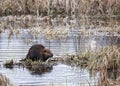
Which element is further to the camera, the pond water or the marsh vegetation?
the marsh vegetation

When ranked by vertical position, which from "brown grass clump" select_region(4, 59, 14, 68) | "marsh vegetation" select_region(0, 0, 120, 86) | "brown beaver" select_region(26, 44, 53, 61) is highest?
"brown beaver" select_region(26, 44, 53, 61)

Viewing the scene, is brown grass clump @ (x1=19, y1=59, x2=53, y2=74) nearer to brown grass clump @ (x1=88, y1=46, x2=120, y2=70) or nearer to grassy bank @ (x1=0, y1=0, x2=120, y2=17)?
brown grass clump @ (x1=88, y1=46, x2=120, y2=70)

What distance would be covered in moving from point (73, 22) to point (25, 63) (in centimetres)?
1012

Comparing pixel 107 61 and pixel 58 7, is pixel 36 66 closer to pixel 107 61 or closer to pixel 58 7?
pixel 107 61

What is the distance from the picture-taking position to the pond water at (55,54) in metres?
11.5

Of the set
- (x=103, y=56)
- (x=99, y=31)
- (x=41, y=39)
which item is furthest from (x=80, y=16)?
(x=103, y=56)

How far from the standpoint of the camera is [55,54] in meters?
15.1

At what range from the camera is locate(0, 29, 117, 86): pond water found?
11453 mm

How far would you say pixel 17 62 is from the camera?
45.1 feet

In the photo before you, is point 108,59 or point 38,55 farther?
point 38,55

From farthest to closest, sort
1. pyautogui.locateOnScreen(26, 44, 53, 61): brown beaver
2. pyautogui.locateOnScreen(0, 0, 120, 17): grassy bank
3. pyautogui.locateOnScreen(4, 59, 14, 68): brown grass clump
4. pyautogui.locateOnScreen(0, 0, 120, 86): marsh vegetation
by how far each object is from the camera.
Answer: pyautogui.locateOnScreen(0, 0, 120, 17): grassy bank, pyautogui.locateOnScreen(26, 44, 53, 61): brown beaver, pyautogui.locateOnScreen(4, 59, 14, 68): brown grass clump, pyautogui.locateOnScreen(0, 0, 120, 86): marsh vegetation

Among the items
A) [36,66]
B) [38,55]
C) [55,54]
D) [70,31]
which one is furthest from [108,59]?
[70,31]

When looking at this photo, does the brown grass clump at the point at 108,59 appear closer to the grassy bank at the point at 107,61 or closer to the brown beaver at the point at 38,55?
the grassy bank at the point at 107,61

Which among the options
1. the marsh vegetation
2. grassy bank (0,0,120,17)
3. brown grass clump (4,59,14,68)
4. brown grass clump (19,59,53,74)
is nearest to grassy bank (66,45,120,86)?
the marsh vegetation
